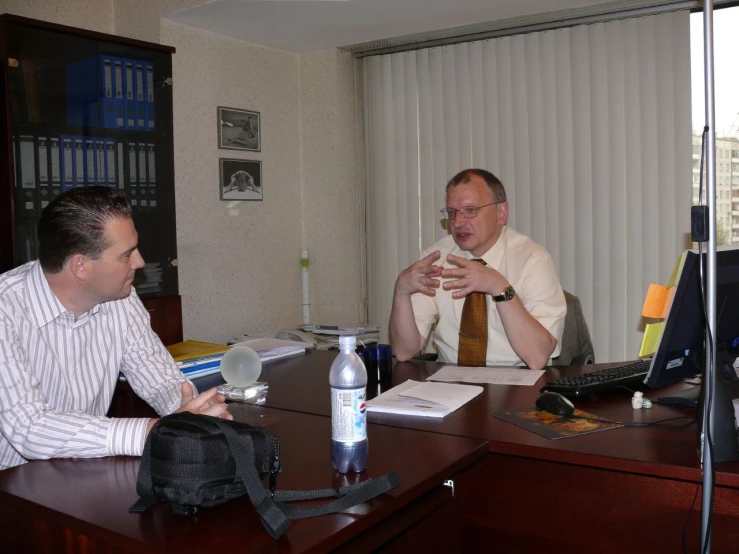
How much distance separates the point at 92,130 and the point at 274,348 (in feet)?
3.63

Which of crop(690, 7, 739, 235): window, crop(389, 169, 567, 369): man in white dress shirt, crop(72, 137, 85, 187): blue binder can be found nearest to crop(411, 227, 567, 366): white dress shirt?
crop(389, 169, 567, 369): man in white dress shirt

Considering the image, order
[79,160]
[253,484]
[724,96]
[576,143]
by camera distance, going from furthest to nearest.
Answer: [576,143] → [724,96] → [79,160] → [253,484]

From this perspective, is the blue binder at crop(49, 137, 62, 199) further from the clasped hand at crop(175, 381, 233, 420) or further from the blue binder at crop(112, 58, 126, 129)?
the clasped hand at crop(175, 381, 233, 420)

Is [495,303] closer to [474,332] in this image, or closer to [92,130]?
[474,332]

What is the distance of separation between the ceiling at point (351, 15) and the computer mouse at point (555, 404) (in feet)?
6.36

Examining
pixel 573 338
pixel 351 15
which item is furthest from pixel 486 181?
pixel 351 15

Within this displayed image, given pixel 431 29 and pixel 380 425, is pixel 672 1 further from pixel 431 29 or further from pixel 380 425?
pixel 380 425

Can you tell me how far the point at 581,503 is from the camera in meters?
1.63

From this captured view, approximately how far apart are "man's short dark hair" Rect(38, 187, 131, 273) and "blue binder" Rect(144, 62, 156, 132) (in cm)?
139

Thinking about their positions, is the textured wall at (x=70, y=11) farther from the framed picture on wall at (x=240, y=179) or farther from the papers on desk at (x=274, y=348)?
the papers on desk at (x=274, y=348)

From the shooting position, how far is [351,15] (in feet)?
10.6

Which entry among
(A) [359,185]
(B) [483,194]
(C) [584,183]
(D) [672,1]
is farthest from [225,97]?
(D) [672,1]

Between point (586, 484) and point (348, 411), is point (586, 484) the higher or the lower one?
the lower one

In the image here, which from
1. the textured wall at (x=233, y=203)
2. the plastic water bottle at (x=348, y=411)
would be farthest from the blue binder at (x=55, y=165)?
the plastic water bottle at (x=348, y=411)
